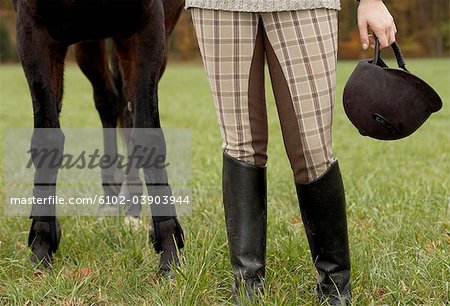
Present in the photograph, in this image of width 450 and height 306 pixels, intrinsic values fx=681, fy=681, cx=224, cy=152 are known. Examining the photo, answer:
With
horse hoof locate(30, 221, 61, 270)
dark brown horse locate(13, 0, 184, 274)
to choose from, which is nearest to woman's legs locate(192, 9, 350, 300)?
dark brown horse locate(13, 0, 184, 274)

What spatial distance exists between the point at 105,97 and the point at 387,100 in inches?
96.8

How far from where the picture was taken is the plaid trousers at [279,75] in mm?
2193

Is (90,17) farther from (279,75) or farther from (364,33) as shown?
(364,33)

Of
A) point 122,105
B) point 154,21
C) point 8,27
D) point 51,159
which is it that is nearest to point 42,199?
point 51,159

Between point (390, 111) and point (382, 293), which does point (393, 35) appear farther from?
point (382, 293)

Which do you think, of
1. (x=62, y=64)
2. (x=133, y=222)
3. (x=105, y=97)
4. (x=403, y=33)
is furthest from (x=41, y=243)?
(x=403, y=33)

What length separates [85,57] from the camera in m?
4.00

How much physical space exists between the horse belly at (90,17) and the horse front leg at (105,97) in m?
1.12

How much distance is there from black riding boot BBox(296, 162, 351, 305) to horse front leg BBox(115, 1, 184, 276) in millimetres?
667

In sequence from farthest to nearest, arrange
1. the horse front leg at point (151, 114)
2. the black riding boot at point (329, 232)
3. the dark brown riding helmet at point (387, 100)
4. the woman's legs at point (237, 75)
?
the horse front leg at point (151, 114) < the black riding boot at point (329, 232) < the woman's legs at point (237, 75) < the dark brown riding helmet at point (387, 100)

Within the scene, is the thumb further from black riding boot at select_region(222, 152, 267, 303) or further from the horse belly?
the horse belly

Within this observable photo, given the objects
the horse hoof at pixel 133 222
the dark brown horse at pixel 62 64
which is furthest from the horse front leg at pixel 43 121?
the horse hoof at pixel 133 222

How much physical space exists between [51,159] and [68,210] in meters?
1.03

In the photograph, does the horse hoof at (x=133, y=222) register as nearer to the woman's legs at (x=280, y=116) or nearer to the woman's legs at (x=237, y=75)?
the woman's legs at (x=280, y=116)
